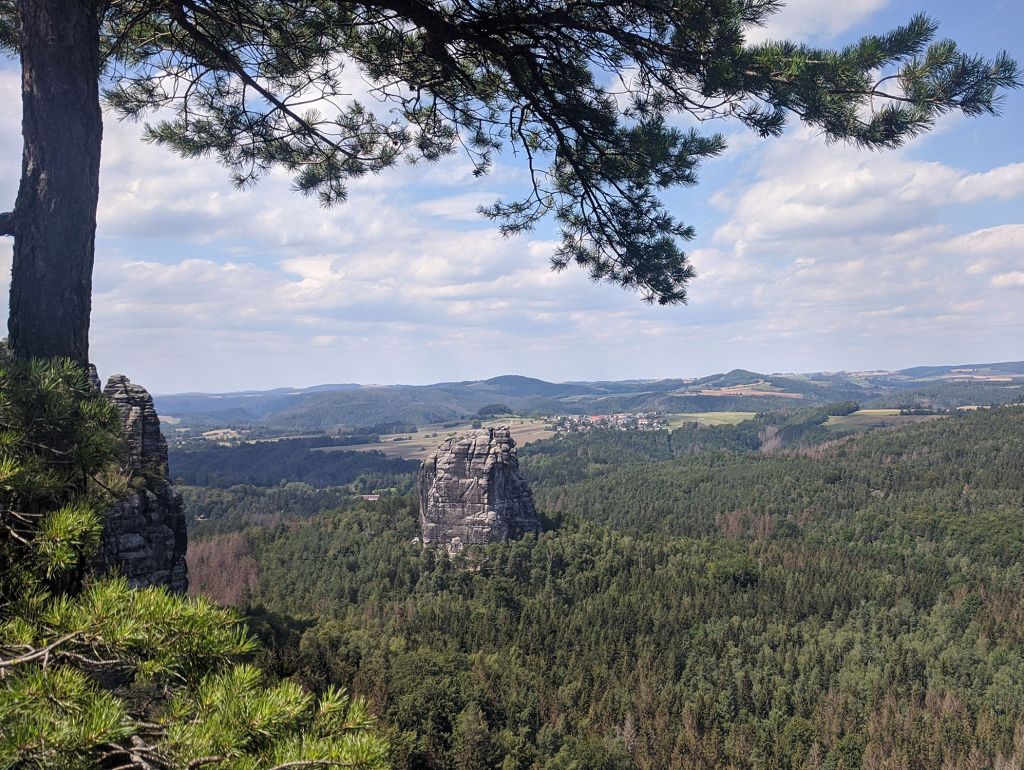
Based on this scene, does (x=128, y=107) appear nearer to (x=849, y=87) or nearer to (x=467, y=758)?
(x=849, y=87)

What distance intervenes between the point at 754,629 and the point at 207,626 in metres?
84.0

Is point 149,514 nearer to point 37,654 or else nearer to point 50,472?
point 50,472

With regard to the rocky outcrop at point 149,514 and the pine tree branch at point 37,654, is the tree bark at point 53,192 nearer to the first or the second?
the pine tree branch at point 37,654

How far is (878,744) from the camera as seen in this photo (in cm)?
5194

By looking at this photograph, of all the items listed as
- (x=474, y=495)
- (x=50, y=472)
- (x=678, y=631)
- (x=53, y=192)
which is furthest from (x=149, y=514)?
(x=474, y=495)

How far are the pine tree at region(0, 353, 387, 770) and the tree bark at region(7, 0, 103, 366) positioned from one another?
2.09 meters

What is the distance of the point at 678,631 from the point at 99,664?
262 feet

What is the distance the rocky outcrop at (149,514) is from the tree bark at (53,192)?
15.2 metres

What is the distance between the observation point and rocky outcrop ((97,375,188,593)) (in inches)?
872

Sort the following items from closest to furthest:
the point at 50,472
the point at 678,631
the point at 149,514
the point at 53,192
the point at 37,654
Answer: the point at 37,654
the point at 50,472
the point at 53,192
the point at 149,514
the point at 678,631

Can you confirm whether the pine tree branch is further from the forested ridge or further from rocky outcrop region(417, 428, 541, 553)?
rocky outcrop region(417, 428, 541, 553)

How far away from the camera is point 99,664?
148 inches

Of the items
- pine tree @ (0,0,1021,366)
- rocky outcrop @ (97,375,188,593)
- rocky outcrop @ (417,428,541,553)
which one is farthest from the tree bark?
rocky outcrop @ (417,428,541,553)

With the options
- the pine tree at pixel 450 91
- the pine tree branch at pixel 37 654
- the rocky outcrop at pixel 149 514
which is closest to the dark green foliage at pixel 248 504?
the rocky outcrop at pixel 149 514
